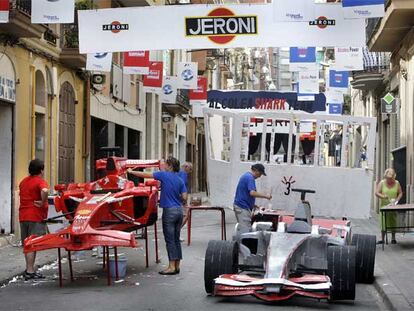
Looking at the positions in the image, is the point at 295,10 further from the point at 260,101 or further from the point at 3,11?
the point at 260,101

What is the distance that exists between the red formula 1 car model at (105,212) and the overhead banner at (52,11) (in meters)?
2.40

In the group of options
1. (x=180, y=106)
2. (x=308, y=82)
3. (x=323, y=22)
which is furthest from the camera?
(x=180, y=106)

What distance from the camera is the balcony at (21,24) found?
16266 mm

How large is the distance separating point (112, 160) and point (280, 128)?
155 inches

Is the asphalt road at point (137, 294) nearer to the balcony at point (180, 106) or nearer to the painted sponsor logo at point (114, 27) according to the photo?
the painted sponsor logo at point (114, 27)

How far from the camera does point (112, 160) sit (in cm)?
1375

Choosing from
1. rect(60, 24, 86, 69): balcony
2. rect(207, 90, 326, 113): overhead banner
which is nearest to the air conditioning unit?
rect(60, 24, 86, 69): balcony

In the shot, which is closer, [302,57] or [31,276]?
[31,276]

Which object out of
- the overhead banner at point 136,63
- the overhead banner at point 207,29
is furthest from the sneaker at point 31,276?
the overhead banner at point 136,63

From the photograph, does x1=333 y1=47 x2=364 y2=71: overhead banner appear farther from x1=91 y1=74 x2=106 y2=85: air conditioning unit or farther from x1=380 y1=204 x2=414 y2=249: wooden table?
x1=91 y1=74 x2=106 y2=85: air conditioning unit

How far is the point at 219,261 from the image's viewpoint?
10352mm

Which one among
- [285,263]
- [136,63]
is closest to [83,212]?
[285,263]

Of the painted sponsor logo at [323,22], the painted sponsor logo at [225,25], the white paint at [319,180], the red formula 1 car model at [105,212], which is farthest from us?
the white paint at [319,180]

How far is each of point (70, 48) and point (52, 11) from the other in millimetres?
7712
